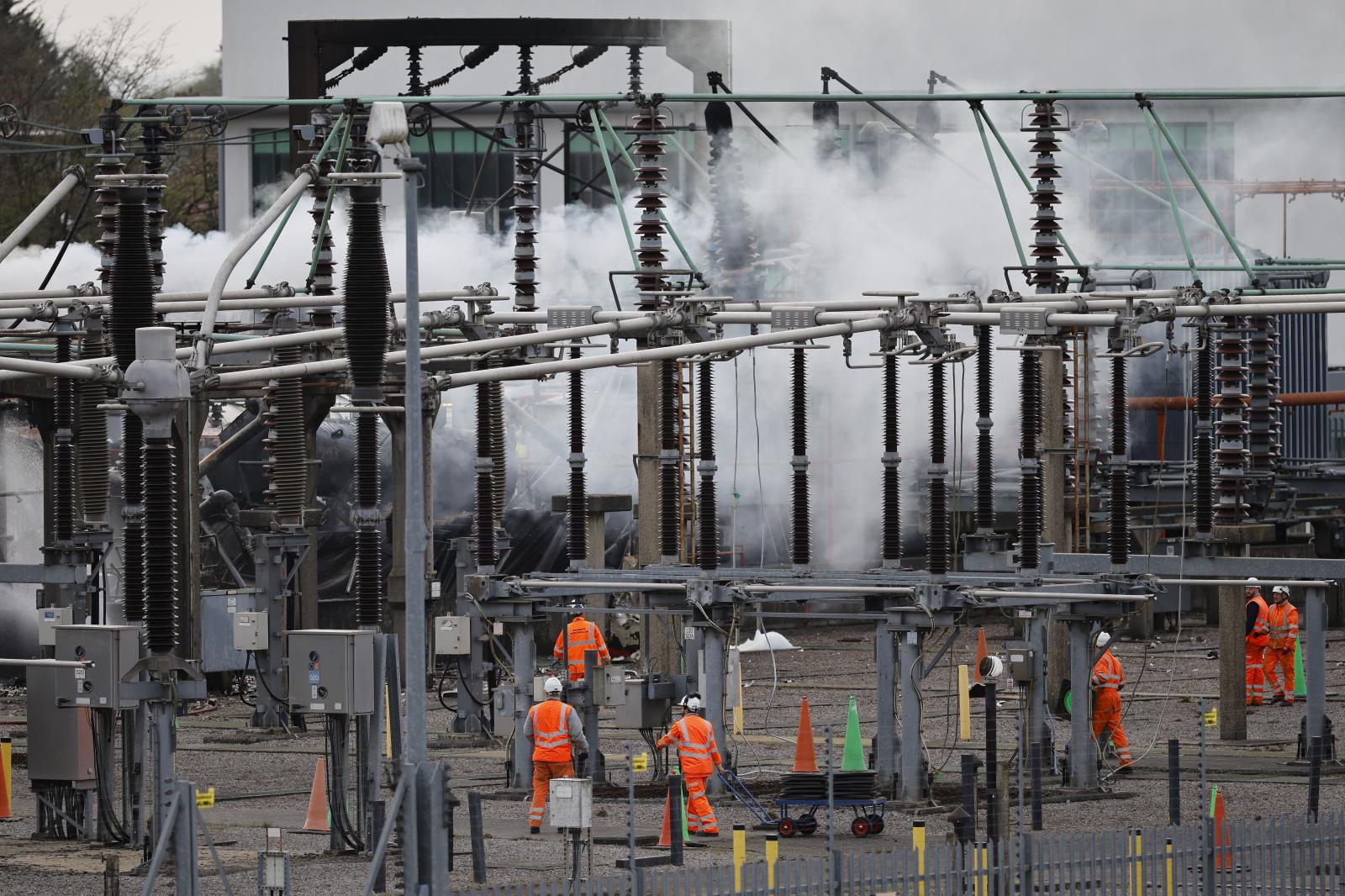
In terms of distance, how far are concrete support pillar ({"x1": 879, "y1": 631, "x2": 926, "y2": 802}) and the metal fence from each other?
432 centimetres

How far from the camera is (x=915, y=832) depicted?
603 inches

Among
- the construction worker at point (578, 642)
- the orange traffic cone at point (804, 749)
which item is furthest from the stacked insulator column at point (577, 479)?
the orange traffic cone at point (804, 749)

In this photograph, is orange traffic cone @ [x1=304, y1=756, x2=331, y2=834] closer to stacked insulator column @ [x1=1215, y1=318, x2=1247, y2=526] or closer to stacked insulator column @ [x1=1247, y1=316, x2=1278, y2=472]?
stacked insulator column @ [x1=1215, y1=318, x2=1247, y2=526]

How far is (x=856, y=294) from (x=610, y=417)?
16.3 feet

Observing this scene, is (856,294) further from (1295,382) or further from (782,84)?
(782,84)

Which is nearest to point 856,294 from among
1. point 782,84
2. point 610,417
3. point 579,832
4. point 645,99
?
point 610,417

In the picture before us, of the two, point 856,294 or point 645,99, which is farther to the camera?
point 856,294

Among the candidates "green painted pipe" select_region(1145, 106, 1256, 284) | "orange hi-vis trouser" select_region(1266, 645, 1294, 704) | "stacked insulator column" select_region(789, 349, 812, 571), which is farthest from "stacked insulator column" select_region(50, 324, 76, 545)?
"orange hi-vis trouser" select_region(1266, 645, 1294, 704)

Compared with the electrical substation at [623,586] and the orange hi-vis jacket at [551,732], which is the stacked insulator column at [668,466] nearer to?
the electrical substation at [623,586]

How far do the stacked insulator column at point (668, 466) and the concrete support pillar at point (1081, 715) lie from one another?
392cm

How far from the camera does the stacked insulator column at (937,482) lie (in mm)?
21016

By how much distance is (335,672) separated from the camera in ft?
57.7

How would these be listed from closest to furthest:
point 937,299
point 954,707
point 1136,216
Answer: point 937,299 → point 954,707 → point 1136,216

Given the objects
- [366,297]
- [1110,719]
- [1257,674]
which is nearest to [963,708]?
[1110,719]
